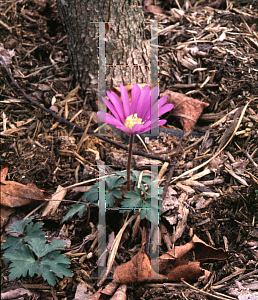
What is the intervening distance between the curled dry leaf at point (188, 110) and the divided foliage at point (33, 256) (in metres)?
1.30

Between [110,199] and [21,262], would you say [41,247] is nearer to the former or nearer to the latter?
[21,262]

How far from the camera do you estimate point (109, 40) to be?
214cm

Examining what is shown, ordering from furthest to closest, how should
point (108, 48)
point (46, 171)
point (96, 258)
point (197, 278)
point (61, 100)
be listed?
point (61, 100) → point (108, 48) → point (46, 171) → point (96, 258) → point (197, 278)

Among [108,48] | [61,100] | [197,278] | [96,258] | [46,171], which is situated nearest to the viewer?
[197,278]

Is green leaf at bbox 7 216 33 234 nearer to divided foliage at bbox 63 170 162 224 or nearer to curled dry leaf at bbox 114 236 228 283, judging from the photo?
divided foliage at bbox 63 170 162 224

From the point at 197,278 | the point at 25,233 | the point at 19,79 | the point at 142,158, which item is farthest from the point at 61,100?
the point at 197,278

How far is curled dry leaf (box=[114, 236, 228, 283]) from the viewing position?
1449 mm

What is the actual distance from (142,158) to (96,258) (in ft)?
2.43

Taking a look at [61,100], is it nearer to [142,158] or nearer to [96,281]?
[142,158]

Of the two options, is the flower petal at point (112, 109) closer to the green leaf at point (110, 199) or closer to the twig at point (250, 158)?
the green leaf at point (110, 199)

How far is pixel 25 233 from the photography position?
1618 mm

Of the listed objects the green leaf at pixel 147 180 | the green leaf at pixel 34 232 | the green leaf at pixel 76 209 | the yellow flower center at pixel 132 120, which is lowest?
the green leaf at pixel 34 232

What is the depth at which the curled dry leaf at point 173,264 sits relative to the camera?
145cm

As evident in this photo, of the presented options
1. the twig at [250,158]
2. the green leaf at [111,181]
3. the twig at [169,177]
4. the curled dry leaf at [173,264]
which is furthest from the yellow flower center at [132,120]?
the twig at [250,158]
